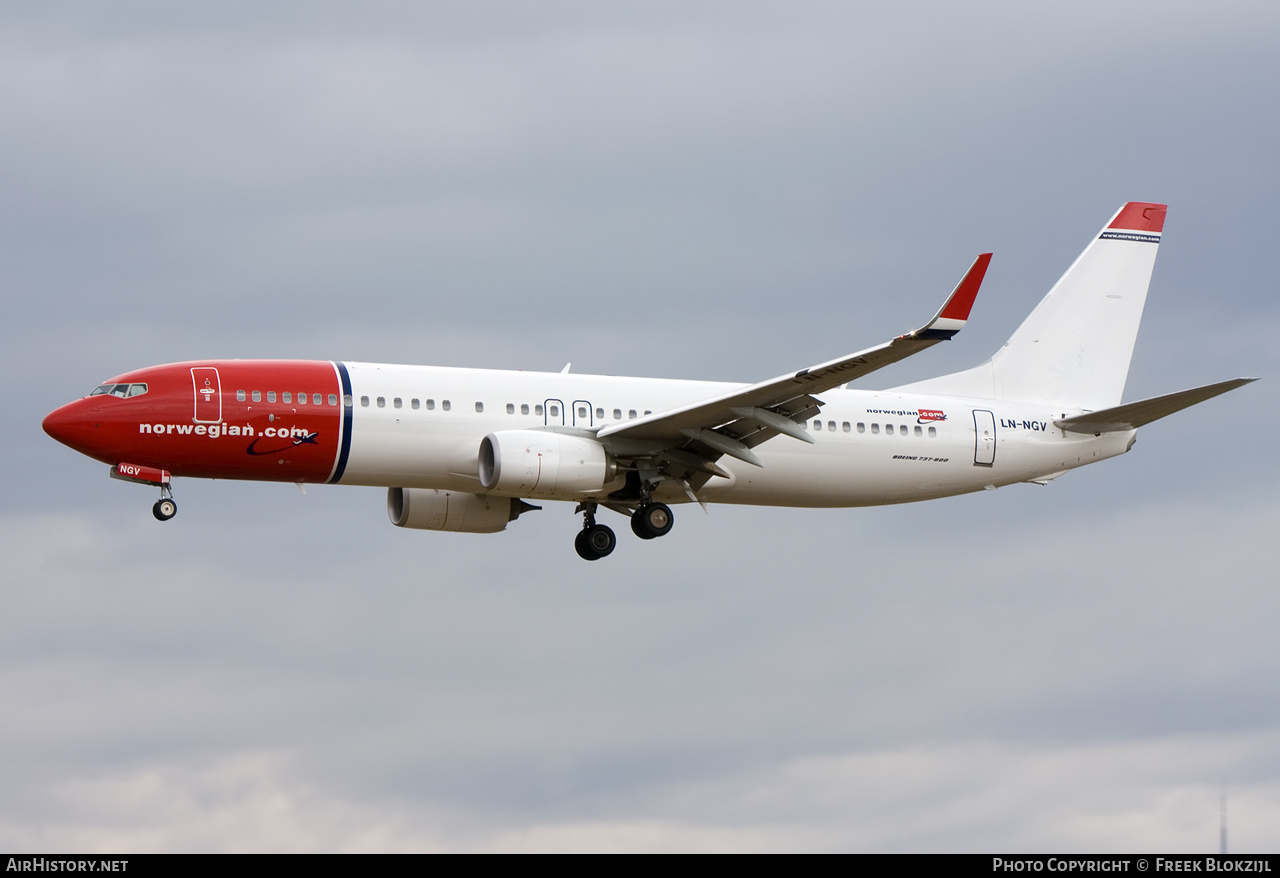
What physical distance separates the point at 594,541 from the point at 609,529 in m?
0.57

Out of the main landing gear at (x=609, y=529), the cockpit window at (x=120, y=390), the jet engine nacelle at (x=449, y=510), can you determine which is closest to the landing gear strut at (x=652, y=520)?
the main landing gear at (x=609, y=529)

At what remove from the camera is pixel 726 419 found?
151 ft

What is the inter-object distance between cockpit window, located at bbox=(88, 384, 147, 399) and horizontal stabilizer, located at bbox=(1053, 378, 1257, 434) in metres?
25.8

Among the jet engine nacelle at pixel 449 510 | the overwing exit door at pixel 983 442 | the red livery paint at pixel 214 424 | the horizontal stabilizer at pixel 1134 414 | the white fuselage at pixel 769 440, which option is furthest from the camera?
the overwing exit door at pixel 983 442

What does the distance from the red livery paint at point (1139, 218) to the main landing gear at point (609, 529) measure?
18752 millimetres

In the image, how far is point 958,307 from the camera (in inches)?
1560

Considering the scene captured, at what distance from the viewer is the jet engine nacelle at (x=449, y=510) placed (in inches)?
2008

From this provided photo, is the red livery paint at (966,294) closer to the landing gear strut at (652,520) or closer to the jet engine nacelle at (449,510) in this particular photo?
the landing gear strut at (652,520)

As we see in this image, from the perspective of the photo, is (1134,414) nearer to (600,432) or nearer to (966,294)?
(966,294)

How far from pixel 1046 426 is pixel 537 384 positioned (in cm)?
1544

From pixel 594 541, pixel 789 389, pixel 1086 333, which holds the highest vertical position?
pixel 1086 333

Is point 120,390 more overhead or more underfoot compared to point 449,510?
more overhead

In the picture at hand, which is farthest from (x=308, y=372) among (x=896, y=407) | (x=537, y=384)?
(x=896, y=407)

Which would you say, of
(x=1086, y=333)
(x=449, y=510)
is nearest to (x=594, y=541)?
(x=449, y=510)
